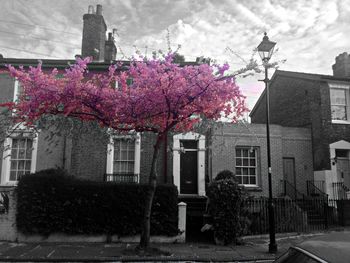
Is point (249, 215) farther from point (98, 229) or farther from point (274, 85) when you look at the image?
point (274, 85)

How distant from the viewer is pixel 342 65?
73.3 ft

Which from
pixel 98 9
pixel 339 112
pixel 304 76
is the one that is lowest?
pixel 339 112

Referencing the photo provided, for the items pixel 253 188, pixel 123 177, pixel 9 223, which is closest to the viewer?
pixel 9 223

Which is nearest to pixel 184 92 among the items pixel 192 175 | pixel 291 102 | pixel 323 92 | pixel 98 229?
pixel 98 229

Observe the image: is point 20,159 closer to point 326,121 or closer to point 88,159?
point 88,159

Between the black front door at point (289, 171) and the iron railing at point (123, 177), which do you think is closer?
the iron railing at point (123, 177)

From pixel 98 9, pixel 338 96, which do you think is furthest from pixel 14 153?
pixel 338 96

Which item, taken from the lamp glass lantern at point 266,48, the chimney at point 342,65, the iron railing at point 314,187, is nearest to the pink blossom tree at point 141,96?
the lamp glass lantern at point 266,48

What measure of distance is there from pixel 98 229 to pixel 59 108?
468 cm

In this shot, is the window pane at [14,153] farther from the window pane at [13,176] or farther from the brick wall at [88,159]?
the brick wall at [88,159]

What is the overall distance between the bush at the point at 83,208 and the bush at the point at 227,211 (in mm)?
1484

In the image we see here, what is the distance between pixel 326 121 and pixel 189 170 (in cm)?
824

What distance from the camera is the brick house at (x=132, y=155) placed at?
645 inches

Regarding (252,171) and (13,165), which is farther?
(252,171)
